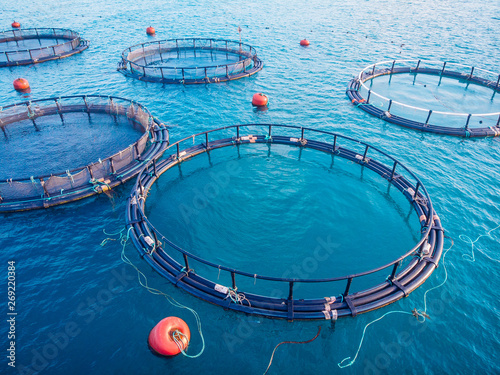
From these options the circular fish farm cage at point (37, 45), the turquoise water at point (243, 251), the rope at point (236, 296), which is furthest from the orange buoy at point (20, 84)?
the rope at point (236, 296)

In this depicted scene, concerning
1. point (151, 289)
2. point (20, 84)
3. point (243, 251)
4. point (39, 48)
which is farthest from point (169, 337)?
point (39, 48)

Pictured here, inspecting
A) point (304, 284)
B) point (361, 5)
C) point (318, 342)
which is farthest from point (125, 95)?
point (361, 5)

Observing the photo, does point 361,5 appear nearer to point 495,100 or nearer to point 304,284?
point 495,100

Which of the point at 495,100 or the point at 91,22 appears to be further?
the point at 91,22

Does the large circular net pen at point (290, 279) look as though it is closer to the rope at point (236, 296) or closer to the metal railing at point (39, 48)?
the rope at point (236, 296)

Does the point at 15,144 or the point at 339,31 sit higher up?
the point at 339,31

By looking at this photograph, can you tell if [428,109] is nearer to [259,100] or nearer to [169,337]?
[259,100]

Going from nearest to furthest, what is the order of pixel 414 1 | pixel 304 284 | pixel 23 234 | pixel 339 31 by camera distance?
pixel 304 284
pixel 23 234
pixel 339 31
pixel 414 1
